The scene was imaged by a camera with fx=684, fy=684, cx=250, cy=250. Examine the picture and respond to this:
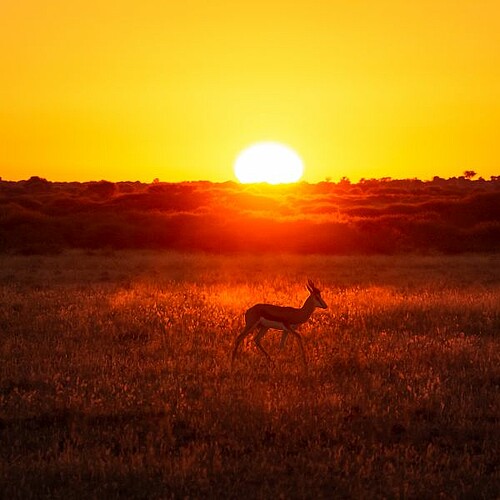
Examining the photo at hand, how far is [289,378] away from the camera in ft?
30.2

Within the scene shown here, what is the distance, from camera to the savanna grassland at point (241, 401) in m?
6.02

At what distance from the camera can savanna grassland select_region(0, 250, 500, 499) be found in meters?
6.02

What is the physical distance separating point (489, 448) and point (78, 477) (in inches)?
157

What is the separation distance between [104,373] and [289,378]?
8.32 ft

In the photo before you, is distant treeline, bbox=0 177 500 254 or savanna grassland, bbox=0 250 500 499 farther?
distant treeline, bbox=0 177 500 254

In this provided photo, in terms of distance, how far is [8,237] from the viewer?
126 feet

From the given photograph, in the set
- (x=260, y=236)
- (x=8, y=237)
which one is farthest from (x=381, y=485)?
(x=8, y=237)

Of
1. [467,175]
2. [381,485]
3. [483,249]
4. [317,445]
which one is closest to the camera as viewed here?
[381,485]

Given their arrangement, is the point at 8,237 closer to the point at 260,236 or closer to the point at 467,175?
the point at 260,236

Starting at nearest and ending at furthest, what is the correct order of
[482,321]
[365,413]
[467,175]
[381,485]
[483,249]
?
[381,485], [365,413], [482,321], [483,249], [467,175]

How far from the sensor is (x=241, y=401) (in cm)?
802

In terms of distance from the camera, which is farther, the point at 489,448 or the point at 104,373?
the point at 104,373

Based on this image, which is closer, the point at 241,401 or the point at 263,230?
the point at 241,401

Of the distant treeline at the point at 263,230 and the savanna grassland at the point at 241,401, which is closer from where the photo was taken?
the savanna grassland at the point at 241,401
